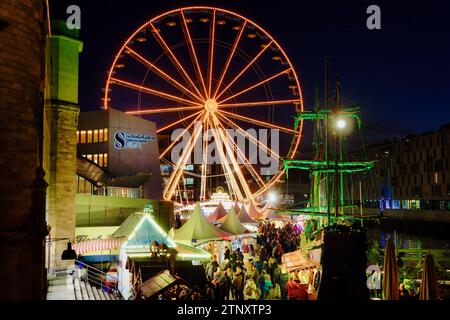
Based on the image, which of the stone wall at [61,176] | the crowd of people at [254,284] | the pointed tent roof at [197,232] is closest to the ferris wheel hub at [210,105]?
the pointed tent roof at [197,232]

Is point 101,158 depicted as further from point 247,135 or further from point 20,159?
point 20,159

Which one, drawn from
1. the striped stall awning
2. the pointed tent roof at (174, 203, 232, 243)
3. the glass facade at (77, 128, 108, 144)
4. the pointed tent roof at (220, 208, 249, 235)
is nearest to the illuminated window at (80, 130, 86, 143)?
the glass facade at (77, 128, 108, 144)

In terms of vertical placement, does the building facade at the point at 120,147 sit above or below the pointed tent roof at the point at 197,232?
above

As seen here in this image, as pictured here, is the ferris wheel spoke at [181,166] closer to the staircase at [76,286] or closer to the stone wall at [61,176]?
the stone wall at [61,176]

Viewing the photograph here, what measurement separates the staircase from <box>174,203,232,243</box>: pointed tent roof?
3622mm

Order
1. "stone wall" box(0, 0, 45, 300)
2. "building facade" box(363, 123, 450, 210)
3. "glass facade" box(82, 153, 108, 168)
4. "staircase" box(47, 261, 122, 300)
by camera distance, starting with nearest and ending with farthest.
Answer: "stone wall" box(0, 0, 45, 300) → "staircase" box(47, 261, 122, 300) → "glass facade" box(82, 153, 108, 168) → "building facade" box(363, 123, 450, 210)

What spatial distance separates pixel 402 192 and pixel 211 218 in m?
67.7

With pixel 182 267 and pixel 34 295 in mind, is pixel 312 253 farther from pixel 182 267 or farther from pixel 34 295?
pixel 34 295

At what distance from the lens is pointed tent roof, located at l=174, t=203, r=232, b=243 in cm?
1931

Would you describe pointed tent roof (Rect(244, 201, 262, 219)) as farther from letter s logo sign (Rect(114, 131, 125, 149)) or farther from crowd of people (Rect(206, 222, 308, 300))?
crowd of people (Rect(206, 222, 308, 300))

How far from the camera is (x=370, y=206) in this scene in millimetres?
102062

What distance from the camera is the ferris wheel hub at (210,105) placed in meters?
28.9

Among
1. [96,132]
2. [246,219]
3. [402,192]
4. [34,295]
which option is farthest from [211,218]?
[402,192]

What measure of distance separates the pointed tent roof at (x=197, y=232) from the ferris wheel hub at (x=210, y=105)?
9917 millimetres
